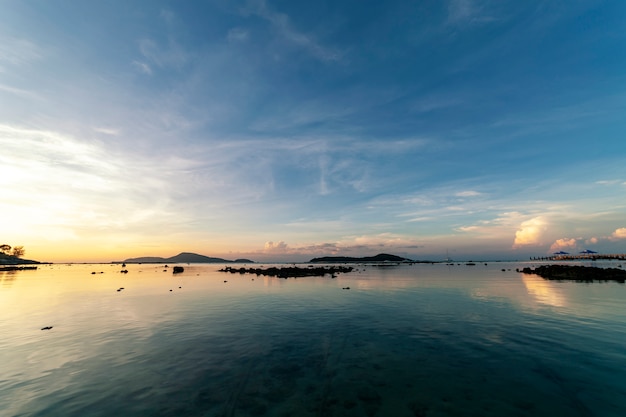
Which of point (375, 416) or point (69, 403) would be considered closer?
point (375, 416)

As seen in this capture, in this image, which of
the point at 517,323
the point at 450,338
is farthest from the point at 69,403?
the point at 517,323

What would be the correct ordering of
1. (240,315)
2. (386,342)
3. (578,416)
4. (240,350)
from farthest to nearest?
(240,315) → (386,342) → (240,350) → (578,416)

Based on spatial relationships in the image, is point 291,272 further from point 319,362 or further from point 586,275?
point 586,275

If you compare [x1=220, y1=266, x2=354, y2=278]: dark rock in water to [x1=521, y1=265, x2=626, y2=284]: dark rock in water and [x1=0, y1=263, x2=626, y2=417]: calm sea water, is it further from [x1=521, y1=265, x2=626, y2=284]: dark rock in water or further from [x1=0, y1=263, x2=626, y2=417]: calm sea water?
[x1=521, y1=265, x2=626, y2=284]: dark rock in water

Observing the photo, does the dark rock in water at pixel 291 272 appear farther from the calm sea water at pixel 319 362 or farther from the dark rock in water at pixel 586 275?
the dark rock in water at pixel 586 275

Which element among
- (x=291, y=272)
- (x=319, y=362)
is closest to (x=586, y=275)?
(x=291, y=272)

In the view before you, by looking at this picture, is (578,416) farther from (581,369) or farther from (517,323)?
(517,323)

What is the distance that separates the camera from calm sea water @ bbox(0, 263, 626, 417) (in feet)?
36.2

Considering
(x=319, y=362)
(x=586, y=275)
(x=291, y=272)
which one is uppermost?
(x=291, y=272)

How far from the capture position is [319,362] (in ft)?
50.8

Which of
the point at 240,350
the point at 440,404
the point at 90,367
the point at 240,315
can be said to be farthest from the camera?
the point at 240,315

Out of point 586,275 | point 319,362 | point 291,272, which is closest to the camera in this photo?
point 319,362

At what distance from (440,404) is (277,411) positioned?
6395 millimetres

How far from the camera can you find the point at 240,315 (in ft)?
93.6
